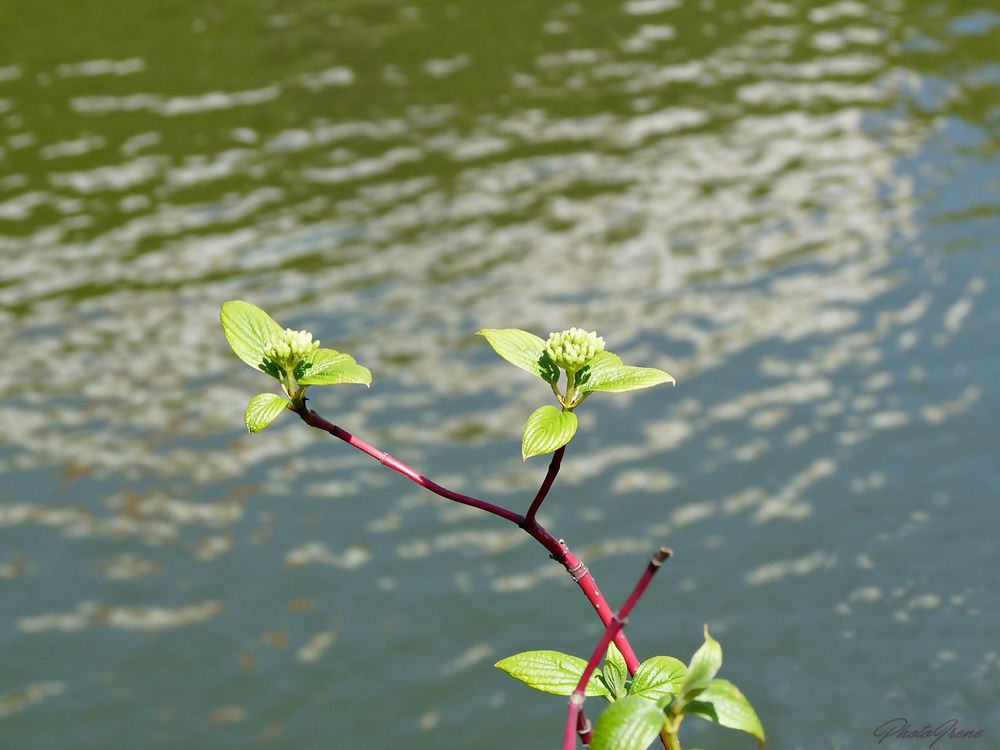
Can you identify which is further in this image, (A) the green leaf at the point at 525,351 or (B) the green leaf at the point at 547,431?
(A) the green leaf at the point at 525,351

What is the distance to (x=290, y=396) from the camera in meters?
1.70

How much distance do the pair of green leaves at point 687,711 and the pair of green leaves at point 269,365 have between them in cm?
57

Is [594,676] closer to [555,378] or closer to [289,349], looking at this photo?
[555,378]

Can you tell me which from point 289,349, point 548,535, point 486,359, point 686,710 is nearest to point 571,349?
point 548,535

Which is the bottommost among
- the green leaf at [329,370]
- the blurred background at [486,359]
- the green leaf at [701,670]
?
the blurred background at [486,359]

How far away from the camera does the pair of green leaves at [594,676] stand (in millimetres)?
1639

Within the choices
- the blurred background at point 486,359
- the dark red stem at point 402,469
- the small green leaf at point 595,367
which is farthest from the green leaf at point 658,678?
the blurred background at point 486,359

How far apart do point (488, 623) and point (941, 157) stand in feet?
22.1

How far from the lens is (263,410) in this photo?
1.71 m

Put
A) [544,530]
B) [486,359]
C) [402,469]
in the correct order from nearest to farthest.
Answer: [544,530] → [402,469] → [486,359]

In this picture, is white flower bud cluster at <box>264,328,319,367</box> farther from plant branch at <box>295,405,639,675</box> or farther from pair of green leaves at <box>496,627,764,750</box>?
pair of green leaves at <box>496,627,764,750</box>

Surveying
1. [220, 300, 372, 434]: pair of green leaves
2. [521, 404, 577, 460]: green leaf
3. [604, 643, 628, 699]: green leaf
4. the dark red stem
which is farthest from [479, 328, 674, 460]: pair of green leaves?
[604, 643, 628, 699]: green leaf

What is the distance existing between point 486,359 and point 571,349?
741cm

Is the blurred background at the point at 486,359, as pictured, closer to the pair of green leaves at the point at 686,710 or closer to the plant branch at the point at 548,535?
the plant branch at the point at 548,535
